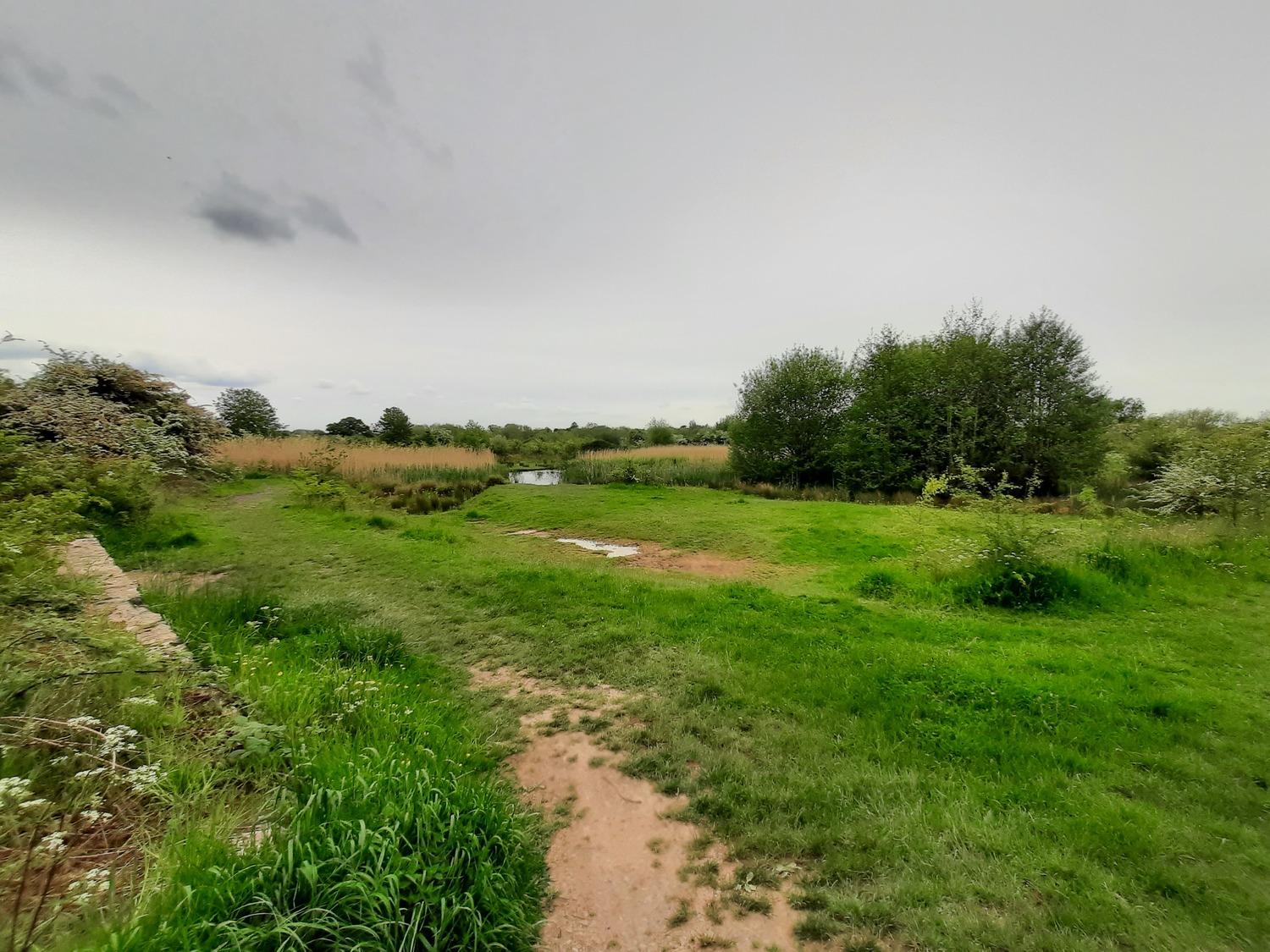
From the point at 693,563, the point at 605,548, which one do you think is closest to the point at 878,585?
the point at 693,563

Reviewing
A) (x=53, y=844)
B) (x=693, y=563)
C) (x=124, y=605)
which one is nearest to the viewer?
(x=53, y=844)

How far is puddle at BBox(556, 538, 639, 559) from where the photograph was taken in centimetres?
1014

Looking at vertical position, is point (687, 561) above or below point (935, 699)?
below

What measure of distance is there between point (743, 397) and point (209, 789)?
21.3 metres

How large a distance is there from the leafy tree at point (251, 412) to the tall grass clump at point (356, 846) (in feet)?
92.7

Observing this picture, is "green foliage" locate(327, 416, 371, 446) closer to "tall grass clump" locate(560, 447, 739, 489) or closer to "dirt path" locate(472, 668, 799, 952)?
"tall grass clump" locate(560, 447, 739, 489)

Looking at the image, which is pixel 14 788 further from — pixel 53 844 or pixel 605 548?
pixel 605 548

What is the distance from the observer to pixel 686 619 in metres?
5.59

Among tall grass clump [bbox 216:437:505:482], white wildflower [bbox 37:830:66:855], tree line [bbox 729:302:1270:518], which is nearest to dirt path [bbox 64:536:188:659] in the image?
white wildflower [bbox 37:830:66:855]

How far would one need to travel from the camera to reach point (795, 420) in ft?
66.3

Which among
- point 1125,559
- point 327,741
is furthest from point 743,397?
point 327,741

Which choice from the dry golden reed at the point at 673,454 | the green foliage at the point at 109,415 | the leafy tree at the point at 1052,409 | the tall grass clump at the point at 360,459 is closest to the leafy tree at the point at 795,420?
the dry golden reed at the point at 673,454

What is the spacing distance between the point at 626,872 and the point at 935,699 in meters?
2.81

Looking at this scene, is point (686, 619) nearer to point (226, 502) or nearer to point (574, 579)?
point (574, 579)
